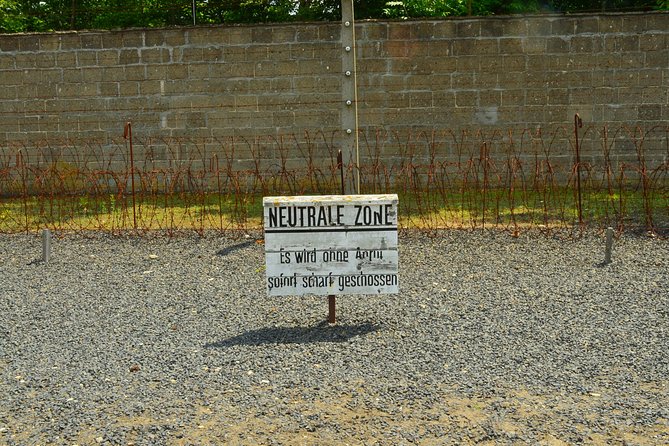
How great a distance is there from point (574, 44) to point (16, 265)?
8.37 meters

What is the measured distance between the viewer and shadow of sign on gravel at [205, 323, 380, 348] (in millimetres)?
6027

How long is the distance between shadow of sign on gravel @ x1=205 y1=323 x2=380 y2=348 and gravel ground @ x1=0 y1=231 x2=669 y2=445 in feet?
0.07

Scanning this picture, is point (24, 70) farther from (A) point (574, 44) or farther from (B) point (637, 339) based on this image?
(B) point (637, 339)

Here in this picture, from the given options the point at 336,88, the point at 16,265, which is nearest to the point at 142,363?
the point at 16,265

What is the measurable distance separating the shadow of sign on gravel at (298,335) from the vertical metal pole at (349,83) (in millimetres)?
3927

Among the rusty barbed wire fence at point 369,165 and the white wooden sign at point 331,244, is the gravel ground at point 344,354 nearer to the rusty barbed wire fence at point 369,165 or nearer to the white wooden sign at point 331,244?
the white wooden sign at point 331,244

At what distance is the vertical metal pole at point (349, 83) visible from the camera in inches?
398

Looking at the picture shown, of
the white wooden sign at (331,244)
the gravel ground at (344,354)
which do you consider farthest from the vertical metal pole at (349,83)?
the white wooden sign at (331,244)

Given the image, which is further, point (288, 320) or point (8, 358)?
point (288, 320)

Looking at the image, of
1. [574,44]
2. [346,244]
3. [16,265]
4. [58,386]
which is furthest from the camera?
[574,44]

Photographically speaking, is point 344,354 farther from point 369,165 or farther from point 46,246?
point 369,165

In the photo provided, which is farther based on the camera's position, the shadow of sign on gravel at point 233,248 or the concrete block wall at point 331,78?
the concrete block wall at point 331,78

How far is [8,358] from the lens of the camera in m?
5.79

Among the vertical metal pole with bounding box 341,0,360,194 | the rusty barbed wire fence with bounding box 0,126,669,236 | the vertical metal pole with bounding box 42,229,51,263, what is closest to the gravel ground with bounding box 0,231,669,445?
the vertical metal pole with bounding box 42,229,51,263
